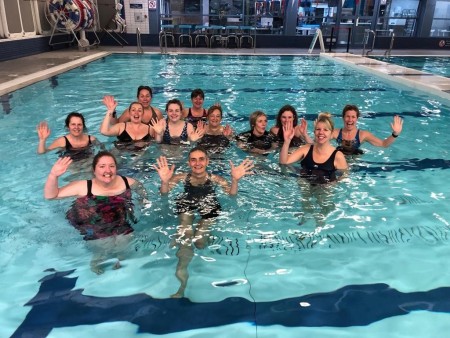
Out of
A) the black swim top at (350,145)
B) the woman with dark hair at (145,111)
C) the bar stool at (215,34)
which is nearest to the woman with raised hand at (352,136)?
the black swim top at (350,145)

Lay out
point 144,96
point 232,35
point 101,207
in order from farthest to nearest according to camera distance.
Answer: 1. point 232,35
2. point 144,96
3. point 101,207

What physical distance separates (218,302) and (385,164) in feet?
11.0

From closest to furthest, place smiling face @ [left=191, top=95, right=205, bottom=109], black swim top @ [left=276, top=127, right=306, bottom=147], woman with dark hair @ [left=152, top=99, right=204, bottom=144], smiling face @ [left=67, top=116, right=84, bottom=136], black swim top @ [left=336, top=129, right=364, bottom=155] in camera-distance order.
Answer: smiling face @ [left=67, top=116, right=84, bottom=136] < black swim top @ [left=336, top=129, right=364, bottom=155] < woman with dark hair @ [left=152, top=99, right=204, bottom=144] < black swim top @ [left=276, top=127, right=306, bottom=147] < smiling face @ [left=191, top=95, right=205, bottom=109]

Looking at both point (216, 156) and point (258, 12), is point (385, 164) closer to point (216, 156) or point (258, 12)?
point (216, 156)

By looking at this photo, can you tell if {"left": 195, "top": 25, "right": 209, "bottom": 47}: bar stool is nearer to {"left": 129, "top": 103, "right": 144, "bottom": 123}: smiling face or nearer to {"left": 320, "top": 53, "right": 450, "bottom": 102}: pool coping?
{"left": 320, "top": 53, "right": 450, "bottom": 102}: pool coping

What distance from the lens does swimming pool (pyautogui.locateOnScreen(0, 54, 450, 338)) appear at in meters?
2.55

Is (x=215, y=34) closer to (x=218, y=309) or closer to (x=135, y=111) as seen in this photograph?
(x=135, y=111)

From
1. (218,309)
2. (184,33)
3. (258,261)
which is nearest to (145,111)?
(258,261)

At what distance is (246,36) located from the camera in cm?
1934

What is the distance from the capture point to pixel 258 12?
20.7 meters

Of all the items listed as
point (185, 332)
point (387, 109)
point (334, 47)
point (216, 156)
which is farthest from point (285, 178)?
point (334, 47)

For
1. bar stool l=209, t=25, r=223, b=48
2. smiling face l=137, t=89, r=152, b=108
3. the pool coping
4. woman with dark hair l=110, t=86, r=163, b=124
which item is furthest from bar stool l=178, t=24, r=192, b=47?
smiling face l=137, t=89, r=152, b=108

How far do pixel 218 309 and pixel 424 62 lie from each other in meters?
16.1

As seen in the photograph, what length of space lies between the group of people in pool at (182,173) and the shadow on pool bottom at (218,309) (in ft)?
0.80
